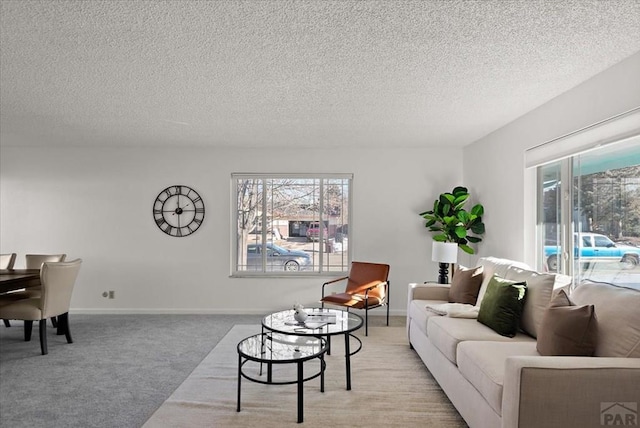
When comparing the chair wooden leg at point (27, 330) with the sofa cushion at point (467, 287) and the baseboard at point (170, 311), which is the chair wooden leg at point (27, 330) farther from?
the sofa cushion at point (467, 287)

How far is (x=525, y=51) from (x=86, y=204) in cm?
582

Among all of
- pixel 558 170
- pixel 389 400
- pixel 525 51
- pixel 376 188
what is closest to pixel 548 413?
pixel 389 400

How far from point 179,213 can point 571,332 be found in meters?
5.07

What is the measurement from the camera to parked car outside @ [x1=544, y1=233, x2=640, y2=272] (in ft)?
9.57

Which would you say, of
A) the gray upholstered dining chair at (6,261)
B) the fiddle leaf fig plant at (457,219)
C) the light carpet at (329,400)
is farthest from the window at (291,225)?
the gray upholstered dining chair at (6,261)

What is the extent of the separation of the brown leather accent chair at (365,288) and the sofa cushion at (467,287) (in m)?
1.10

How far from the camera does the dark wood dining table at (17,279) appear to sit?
3971mm

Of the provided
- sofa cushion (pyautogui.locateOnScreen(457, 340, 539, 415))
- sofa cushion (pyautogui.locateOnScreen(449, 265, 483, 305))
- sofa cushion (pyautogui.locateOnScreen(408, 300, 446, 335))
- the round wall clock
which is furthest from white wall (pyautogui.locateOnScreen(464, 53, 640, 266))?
the round wall clock

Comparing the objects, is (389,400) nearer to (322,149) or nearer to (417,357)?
(417,357)

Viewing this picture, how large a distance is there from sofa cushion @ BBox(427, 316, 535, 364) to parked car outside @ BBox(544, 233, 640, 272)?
35.1 inches

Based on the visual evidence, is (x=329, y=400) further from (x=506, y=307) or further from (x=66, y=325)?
(x=66, y=325)

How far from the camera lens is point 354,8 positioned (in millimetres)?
2055

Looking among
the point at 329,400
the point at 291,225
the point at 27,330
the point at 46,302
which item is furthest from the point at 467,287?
the point at 27,330

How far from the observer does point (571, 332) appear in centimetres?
222
